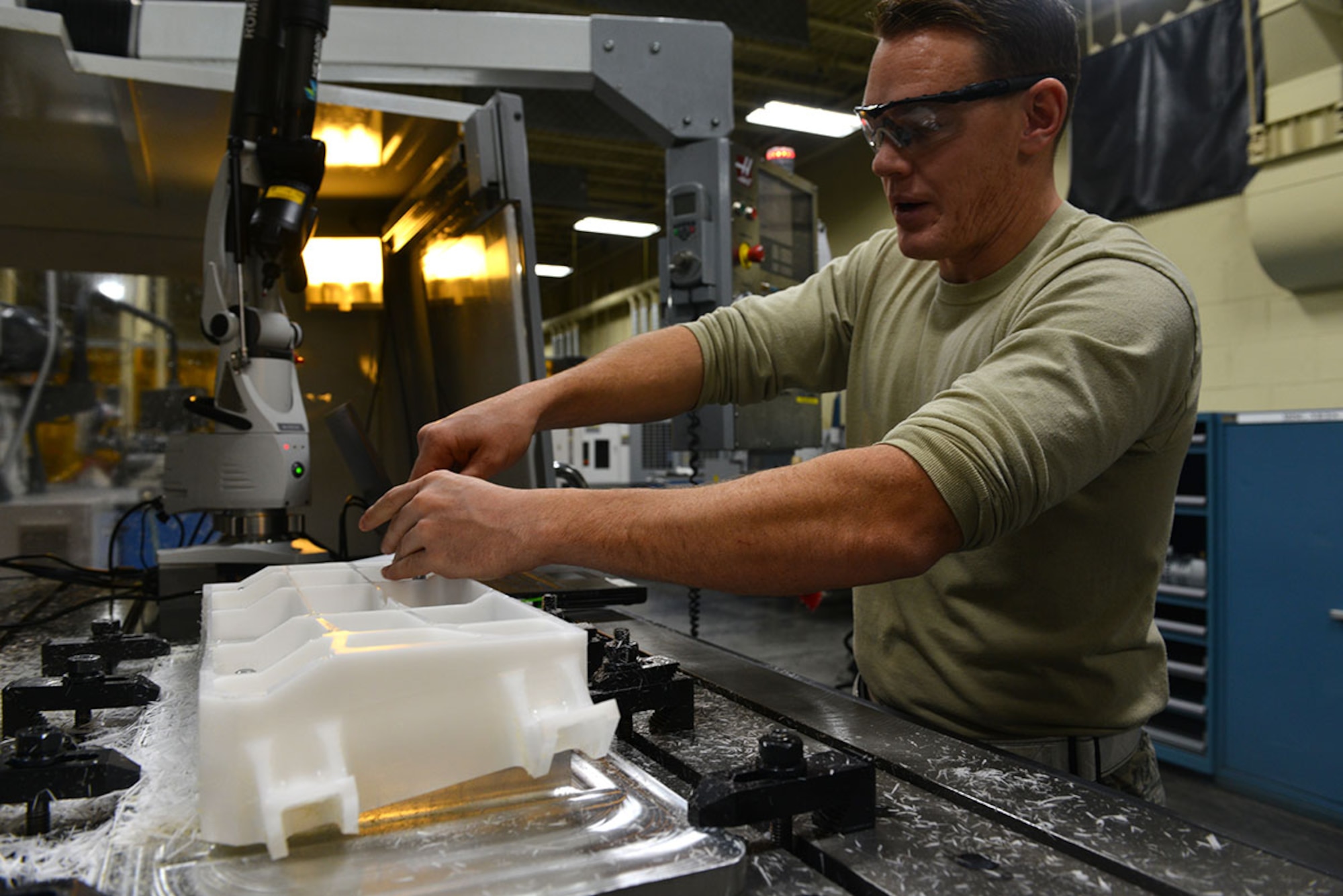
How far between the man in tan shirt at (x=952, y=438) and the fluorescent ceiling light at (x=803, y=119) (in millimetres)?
4684

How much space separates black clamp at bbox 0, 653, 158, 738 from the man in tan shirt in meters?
0.22

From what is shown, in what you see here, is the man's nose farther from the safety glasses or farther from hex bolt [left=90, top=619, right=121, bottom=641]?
hex bolt [left=90, top=619, right=121, bottom=641]

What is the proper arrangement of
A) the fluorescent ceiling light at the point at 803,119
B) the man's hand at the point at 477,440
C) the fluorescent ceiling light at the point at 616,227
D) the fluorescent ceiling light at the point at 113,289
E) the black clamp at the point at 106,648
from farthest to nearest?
the fluorescent ceiling light at the point at 616,227
the fluorescent ceiling light at the point at 803,119
the fluorescent ceiling light at the point at 113,289
the man's hand at the point at 477,440
the black clamp at the point at 106,648

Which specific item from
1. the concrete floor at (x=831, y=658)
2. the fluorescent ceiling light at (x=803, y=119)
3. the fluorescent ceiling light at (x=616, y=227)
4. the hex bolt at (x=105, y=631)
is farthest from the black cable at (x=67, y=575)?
the fluorescent ceiling light at (x=616, y=227)

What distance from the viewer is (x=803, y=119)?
5730mm

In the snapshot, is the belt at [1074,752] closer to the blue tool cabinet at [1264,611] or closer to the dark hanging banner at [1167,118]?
the blue tool cabinet at [1264,611]

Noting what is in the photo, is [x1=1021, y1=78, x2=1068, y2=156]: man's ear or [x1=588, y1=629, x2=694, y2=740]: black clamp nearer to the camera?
[x1=588, y1=629, x2=694, y2=740]: black clamp

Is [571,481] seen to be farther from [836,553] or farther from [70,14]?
[836,553]

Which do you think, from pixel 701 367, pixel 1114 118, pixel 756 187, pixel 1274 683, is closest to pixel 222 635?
pixel 701 367

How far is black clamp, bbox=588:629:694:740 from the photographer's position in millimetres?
657

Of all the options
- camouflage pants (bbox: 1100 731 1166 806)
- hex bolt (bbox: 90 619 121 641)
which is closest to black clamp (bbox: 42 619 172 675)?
hex bolt (bbox: 90 619 121 641)

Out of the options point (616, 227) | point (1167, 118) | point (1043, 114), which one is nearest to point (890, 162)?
point (1043, 114)

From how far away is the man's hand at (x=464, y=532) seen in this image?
720 millimetres

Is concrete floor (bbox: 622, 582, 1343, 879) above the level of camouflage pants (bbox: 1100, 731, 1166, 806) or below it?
Result: below
